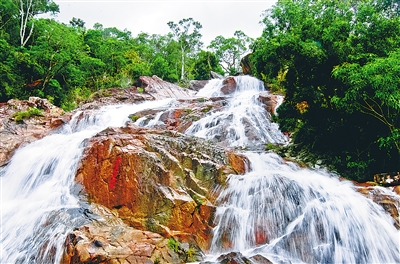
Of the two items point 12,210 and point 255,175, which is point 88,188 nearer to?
point 12,210

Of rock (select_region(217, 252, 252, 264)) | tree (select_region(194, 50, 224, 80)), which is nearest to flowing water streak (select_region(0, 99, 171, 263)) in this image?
rock (select_region(217, 252, 252, 264))

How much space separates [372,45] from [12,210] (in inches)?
435

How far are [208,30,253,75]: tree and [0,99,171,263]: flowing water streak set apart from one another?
33.9m

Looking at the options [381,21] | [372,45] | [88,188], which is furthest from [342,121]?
[88,188]

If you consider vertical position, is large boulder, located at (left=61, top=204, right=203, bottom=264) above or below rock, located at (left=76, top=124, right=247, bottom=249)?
below

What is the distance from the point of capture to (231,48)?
139 feet

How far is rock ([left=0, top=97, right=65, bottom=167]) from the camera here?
1137 cm

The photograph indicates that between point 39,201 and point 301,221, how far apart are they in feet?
22.2

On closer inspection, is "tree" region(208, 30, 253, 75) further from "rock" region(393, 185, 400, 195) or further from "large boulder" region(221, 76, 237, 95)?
"rock" region(393, 185, 400, 195)

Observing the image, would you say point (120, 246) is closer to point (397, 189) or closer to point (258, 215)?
point (258, 215)

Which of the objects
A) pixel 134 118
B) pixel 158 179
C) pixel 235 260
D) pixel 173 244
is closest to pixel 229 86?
pixel 134 118

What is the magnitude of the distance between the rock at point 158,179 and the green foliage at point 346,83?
10.8ft

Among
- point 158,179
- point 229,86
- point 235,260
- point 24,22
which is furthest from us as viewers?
point 229,86

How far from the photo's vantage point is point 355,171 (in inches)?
350
